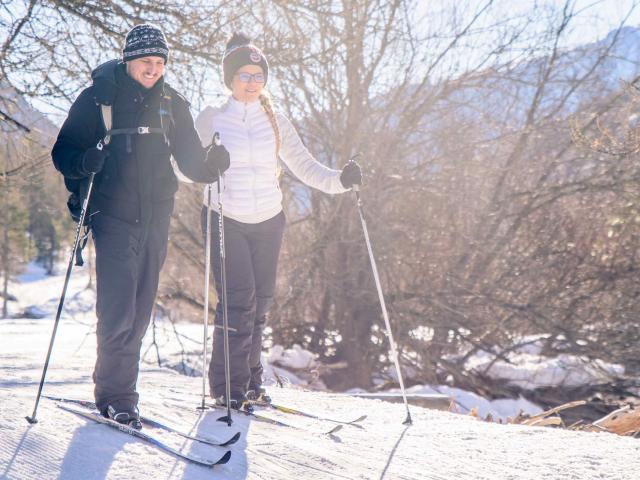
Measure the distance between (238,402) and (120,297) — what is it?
1036mm

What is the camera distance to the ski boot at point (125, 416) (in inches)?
131

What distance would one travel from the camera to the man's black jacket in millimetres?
3438

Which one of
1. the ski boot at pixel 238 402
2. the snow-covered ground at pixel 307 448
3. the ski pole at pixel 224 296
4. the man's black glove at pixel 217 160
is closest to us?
the snow-covered ground at pixel 307 448

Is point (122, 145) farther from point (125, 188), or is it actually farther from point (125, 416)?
point (125, 416)

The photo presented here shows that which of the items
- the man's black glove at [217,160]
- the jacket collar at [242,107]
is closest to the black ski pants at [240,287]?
the man's black glove at [217,160]

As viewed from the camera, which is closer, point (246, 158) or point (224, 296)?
point (224, 296)

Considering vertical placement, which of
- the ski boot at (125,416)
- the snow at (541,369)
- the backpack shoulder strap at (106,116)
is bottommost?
the snow at (541,369)

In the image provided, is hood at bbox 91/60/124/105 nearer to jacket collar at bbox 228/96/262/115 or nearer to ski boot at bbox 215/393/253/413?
jacket collar at bbox 228/96/262/115

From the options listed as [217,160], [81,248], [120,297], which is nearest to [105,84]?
[217,160]

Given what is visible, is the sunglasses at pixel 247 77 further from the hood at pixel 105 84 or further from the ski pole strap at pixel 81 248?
the ski pole strap at pixel 81 248

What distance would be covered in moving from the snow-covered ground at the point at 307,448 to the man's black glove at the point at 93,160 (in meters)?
1.08

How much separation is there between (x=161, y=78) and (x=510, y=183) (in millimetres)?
8925

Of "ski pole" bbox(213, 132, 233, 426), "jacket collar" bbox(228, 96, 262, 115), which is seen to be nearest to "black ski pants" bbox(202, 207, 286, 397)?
"ski pole" bbox(213, 132, 233, 426)

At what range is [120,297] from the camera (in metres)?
3.41
